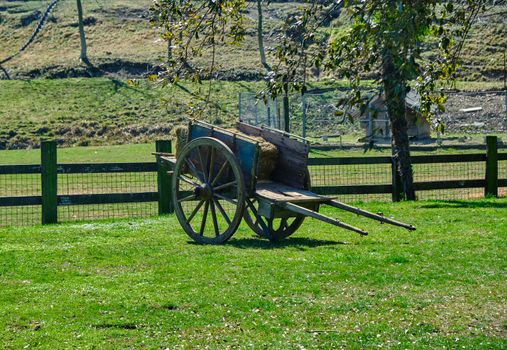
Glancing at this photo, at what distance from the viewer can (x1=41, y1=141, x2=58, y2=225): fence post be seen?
16.2 meters

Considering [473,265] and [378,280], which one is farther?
[473,265]

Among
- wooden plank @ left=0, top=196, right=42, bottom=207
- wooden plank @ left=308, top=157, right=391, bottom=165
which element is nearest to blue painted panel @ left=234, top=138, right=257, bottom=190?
wooden plank @ left=308, top=157, right=391, bottom=165

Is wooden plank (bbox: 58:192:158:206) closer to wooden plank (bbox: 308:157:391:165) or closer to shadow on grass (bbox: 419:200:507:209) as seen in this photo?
wooden plank (bbox: 308:157:391:165)

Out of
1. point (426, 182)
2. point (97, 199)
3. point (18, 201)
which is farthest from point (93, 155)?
point (18, 201)

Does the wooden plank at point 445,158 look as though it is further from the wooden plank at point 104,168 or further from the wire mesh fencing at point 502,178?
the wooden plank at point 104,168

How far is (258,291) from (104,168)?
25.8ft

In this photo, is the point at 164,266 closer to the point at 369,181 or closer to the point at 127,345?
the point at 127,345

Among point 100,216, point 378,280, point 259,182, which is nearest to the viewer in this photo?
point 378,280

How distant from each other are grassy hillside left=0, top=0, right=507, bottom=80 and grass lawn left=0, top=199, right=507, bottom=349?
46.2 meters

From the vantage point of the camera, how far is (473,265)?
10.7 meters

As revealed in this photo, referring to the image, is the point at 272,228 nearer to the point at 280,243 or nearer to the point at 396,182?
the point at 280,243

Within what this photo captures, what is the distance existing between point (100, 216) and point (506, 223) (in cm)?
847

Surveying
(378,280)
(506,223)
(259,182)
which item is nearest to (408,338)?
(378,280)

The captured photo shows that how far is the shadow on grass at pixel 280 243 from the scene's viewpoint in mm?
12422
